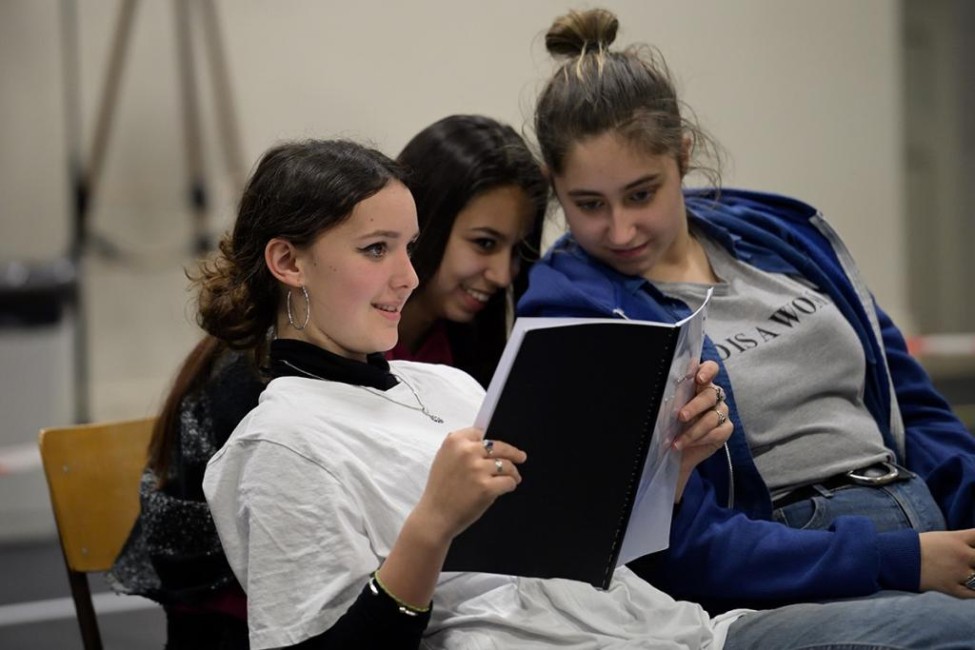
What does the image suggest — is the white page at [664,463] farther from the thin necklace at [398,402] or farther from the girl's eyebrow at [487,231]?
the girl's eyebrow at [487,231]

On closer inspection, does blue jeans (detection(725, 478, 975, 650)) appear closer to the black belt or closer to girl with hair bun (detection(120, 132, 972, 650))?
girl with hair bun (detection(120, 132, 972, 650))

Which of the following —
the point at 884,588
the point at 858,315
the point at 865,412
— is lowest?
the point at 884,588

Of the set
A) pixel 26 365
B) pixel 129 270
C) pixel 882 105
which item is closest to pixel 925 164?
pixel 882 105

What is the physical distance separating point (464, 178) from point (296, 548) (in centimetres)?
84

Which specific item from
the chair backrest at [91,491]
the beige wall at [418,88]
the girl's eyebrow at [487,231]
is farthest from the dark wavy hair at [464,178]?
the beige wall at [418,88]

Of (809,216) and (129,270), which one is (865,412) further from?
(129,270)

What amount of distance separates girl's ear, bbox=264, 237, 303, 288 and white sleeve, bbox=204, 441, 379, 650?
23cm

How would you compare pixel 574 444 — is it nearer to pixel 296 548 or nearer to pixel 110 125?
pixel 296 548

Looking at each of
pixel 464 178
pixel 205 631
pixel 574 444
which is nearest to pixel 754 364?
pixel 464 178

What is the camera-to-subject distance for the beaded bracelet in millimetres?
1258

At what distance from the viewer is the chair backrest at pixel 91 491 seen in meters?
1.88

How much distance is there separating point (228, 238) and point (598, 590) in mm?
632

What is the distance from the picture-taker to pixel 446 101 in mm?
5461

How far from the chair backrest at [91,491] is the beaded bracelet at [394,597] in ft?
2.51
